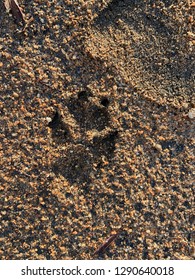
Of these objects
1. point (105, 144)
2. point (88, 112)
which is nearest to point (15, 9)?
point (88, 112)

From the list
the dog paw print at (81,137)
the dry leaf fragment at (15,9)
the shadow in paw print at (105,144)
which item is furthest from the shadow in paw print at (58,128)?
the dry leaf fragment at (15,9)

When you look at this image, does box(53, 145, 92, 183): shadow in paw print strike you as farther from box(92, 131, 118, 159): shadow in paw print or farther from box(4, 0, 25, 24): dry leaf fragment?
box(4, 0, 25, 24): dry leaf fragment

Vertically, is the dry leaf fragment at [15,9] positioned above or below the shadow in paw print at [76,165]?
above

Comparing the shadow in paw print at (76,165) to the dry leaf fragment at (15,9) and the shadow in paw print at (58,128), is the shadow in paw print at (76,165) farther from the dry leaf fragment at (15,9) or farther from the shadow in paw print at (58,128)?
the dry leaf fragment at (15,9)

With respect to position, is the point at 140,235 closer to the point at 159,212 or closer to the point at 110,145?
the point at 159,212
